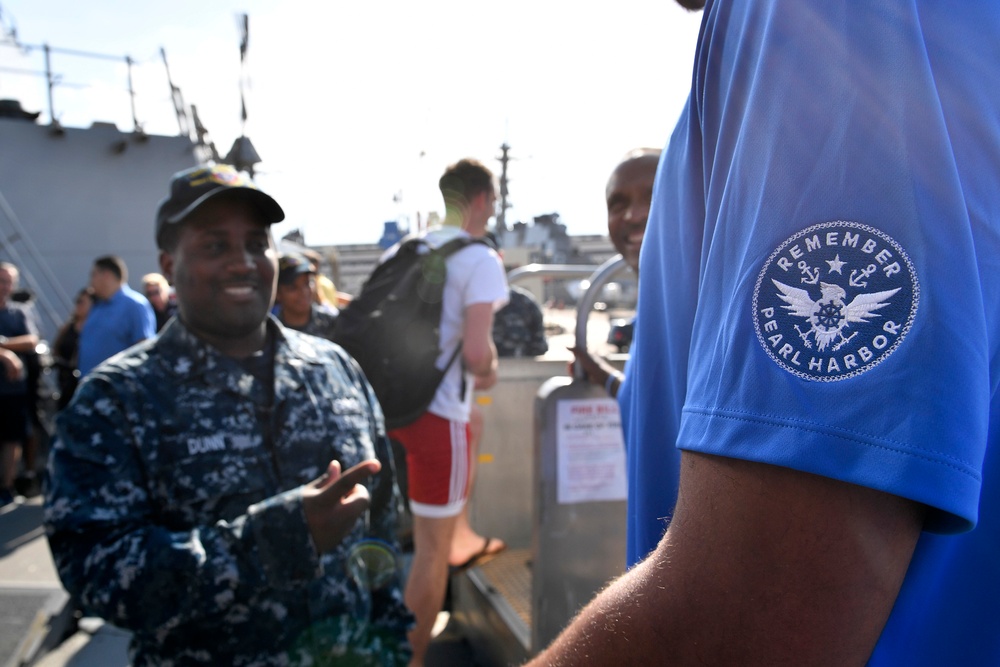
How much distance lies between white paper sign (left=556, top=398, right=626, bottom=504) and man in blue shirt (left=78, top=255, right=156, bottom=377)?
395 cm

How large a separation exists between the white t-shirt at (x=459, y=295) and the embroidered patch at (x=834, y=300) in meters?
2.49

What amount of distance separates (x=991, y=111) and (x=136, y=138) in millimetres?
13626

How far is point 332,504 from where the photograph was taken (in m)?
1.49

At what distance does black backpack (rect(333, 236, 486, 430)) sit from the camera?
3.02m

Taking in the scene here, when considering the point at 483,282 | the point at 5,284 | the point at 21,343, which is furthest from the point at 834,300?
the point at 5,284

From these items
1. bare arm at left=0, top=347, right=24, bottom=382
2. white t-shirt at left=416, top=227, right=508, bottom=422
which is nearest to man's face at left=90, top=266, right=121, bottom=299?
bare arm at left=0, top=347, right=24, bottom=382

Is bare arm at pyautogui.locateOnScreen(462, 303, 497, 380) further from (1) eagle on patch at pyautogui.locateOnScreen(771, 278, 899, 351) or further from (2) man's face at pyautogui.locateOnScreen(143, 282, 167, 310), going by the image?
(2) man's face at pyautogui.locateOnScreen(143, 282, 167, 310)

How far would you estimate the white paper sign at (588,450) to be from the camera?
2.87m

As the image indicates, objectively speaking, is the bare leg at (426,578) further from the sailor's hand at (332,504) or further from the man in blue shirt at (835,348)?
the man in blue shirt at (835,348)

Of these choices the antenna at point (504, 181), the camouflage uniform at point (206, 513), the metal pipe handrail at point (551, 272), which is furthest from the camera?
the antenna at point (504, 181)

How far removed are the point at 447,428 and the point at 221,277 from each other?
1.53 m

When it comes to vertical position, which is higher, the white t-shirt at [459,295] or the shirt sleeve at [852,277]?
the shirt sleeve at [852,277]

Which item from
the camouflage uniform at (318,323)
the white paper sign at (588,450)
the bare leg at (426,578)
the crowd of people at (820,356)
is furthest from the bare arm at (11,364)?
the crowd of people at (820,356)

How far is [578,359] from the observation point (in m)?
2.84
